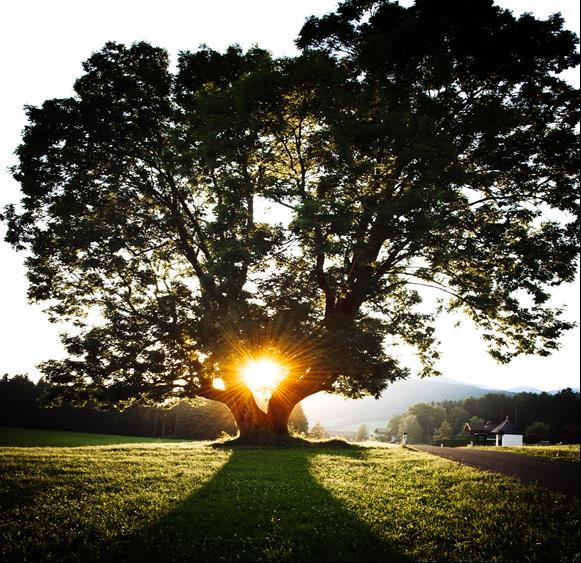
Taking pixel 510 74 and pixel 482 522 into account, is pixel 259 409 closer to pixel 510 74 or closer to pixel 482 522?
pixel 482 522

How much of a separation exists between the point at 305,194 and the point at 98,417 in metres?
69.1

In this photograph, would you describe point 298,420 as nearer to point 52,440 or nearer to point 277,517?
point 52,440

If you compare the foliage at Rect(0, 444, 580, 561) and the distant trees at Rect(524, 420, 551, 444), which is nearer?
the foliage at Rect(0, 444, 580, 561)

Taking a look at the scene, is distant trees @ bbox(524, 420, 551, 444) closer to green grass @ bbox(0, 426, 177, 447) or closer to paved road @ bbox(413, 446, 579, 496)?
green grass @ bbox(0, 426, 177, 447)

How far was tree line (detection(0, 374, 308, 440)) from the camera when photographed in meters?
63.8

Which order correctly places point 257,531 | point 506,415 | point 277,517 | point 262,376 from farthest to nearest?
point 506,415, point 262,376, point 277,517, point 257,531

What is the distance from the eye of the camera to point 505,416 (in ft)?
367

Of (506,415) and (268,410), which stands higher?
(268,410)

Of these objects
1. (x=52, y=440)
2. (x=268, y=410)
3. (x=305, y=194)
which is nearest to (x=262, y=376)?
(x=268, y=410)

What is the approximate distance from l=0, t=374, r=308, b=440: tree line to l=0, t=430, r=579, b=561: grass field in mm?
55644

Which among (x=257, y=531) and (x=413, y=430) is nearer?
(x=257, y=531)

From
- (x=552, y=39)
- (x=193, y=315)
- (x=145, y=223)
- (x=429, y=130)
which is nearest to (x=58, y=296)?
(x=145, y=223)

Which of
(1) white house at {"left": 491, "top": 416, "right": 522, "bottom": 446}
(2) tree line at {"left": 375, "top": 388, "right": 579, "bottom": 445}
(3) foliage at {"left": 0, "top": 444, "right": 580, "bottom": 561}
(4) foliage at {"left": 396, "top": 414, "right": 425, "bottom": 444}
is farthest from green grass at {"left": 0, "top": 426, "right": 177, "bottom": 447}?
(4) foliage at {"left": 396, "top": 414, "right": 425, "bottom": 444}

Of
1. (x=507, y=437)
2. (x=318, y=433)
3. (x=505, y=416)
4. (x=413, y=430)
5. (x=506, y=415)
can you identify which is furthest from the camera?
(x=413, y=430)
